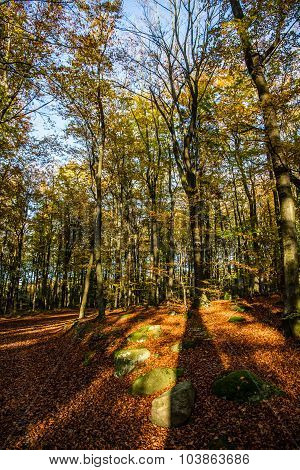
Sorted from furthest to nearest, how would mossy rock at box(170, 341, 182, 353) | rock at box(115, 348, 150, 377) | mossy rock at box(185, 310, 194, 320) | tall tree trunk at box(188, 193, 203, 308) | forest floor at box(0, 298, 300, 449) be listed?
tall tree trunk at box(188, 193, 203, 308)
mossy rock at box(185, 310, 194, 320)
mossy rock at box(170, 341, 182, 353)
rock at box(115, 348, 150, 377)
forest floor at box(0, 298, 300, 449)

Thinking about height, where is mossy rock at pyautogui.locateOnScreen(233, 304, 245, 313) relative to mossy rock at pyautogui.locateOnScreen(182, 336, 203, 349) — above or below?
above

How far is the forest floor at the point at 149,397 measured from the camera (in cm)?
421

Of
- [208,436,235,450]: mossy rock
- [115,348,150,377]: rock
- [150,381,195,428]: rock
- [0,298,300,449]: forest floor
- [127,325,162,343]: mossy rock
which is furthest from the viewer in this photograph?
[127,325,162,343]: mossy rock

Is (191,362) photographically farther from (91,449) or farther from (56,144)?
(56,144)

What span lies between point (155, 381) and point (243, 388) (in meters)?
2.10

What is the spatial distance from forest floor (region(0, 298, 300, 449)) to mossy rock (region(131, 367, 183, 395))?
0.22 m

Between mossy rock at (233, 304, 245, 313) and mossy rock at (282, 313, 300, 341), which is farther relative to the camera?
mossy rock at (233, 304, 245, 313)

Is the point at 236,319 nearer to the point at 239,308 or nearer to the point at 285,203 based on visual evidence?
the point at 239,308

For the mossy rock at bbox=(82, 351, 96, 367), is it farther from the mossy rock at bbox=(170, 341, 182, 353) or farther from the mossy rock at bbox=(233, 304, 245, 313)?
the mossy rock at bbox=(233, 304, 245, 313)

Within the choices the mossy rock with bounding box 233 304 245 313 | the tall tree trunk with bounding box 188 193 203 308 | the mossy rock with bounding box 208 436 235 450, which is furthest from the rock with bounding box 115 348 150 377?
the mossy rock with bounding box 233 304 245 313

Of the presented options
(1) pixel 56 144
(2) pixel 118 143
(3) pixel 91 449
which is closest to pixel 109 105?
(2) pixel 118 143

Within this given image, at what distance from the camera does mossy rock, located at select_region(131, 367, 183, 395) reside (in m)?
5.91

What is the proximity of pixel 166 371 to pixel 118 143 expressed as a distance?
1681cm

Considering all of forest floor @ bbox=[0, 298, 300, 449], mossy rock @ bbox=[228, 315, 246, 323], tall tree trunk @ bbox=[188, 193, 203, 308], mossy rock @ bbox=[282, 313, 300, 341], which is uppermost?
tall tree trunk @ bbox=[188, 193, 203, 308]
